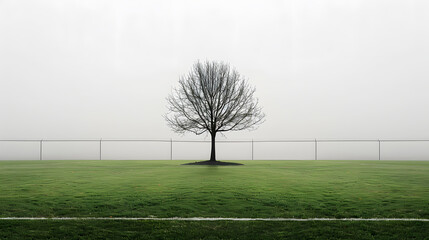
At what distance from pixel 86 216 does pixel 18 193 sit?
4.07 metres

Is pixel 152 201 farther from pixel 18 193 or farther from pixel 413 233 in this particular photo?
pixel 413 233

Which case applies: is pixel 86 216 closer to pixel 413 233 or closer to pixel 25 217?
pixel 25 217

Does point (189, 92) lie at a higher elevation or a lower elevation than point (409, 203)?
higher

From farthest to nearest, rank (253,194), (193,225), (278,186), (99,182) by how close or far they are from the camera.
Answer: (99,182) → (278,186) → (253,194) → (193,225)

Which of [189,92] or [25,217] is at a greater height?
[189,92]

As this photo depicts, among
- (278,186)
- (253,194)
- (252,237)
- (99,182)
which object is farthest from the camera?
(99,182)

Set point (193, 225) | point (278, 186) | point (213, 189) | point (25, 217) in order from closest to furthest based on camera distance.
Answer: point (193, 225) → point (25, 217) → point (213, 189) → point (278, 186)

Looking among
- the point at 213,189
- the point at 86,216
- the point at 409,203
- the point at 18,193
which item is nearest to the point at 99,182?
the point at 18,193

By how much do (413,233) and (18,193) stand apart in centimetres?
1073

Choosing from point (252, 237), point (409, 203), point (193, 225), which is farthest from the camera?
point (409, 203)

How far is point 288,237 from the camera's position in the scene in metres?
7.21

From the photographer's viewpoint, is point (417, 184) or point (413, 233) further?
point (417, 184)

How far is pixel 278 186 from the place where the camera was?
13117mm

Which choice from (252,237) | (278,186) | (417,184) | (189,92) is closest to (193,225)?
(252,237)
